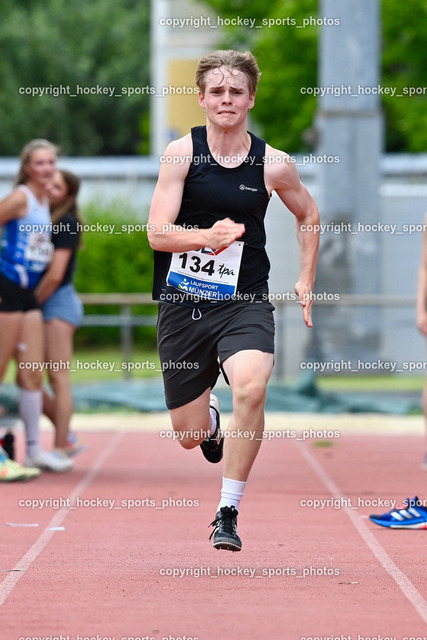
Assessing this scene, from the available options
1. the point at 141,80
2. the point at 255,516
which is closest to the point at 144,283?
the point at 255,516

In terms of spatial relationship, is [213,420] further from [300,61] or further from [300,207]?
[300,61]

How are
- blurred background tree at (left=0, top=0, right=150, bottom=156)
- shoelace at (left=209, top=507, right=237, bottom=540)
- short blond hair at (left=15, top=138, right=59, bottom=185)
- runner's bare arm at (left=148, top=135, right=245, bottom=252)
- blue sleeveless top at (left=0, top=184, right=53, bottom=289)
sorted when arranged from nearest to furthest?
1. runner's bare arm at (left=148, top=135, right=245, bottom=252)
2. shoelace at (left=209, top=507, right=237, bottom=540)
3. blue sleeveless top at (left=0, top=184, right=53, bottom=289)
4. short blond hair at (left=15, top=138, right=59, bottom=185)
5. blurred background tree at (left=0, top=0, right=150, bottom=156)

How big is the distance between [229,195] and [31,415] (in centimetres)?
365

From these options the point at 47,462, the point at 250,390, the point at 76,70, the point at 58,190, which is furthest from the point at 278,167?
the point at 76,70

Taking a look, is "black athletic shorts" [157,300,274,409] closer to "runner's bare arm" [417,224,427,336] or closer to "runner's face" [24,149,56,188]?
"runner's face" [24,149,56,188]

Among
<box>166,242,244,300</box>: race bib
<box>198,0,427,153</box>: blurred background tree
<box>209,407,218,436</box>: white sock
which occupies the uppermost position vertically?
<box>198,0,427,153</box>: blurred background tree

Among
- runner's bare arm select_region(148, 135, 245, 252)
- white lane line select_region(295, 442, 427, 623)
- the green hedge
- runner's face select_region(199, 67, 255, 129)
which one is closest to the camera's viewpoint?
white lane line select_region(295, 442, 427, 623)

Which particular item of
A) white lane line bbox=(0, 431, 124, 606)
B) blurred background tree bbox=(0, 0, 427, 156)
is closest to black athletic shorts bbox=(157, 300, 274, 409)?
white lane line bbox=(0, 431, 124, 606)

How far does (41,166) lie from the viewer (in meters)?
8.66

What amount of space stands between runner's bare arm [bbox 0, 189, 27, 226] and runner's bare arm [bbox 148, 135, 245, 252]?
284 cm

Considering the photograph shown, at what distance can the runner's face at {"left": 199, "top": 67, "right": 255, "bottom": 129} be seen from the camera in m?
5.78

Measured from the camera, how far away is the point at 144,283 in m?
26.0

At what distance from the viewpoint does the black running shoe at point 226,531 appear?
18.1ft

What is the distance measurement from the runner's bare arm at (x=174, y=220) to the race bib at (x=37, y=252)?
291 centimetres
